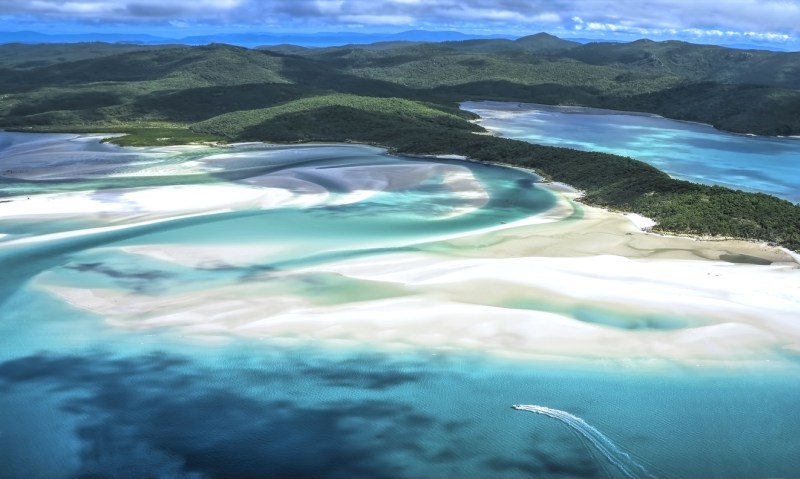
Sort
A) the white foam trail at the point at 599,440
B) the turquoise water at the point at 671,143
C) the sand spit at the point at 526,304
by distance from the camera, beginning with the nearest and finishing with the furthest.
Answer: the white foam trail at the point at 599,440 < the sand spit at the point at 526,304 < the turquoise water at the point at 671,143

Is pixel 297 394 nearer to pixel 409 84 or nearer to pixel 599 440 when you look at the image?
pixel 599 440

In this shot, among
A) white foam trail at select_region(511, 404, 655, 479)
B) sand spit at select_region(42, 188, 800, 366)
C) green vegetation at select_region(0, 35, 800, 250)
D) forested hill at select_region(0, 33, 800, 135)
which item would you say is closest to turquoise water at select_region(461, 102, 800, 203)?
green vegetation at select_region(0, 35, 800, 250)

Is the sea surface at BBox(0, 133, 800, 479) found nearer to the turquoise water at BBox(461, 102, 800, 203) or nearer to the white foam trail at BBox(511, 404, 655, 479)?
the white foam trail at BBox(511, 404, 655, 479)

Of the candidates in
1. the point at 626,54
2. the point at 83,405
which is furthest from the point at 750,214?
the point at 626,54

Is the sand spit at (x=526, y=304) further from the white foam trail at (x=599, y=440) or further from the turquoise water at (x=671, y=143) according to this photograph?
the turquoise water at (x=671, y=143)

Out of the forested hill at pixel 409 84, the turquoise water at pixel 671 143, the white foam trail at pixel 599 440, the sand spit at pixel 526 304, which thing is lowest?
the white foam trail at pixel 599 440

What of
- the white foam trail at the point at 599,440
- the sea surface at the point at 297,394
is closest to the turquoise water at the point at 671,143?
the sea surface at the point at 297,394
